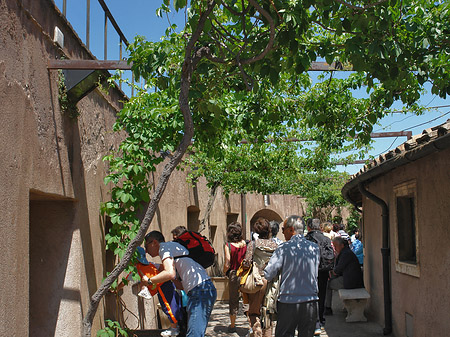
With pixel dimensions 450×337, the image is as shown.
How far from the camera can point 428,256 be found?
5.83 metres

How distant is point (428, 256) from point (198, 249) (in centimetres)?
261

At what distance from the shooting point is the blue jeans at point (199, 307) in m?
4.64

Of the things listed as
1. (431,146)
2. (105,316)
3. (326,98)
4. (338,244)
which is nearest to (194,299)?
(105,316)

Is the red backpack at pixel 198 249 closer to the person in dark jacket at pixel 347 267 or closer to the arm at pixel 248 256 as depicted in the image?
the arm at pixel 248 256

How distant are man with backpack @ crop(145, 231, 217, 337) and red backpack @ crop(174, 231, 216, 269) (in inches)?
17.8

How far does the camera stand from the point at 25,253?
410 centimetres

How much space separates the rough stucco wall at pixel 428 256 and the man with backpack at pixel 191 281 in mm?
2462

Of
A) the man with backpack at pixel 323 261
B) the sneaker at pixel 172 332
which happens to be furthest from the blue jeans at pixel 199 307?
the man with backpack at pixel 323 261

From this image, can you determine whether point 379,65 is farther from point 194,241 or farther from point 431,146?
point 194,241

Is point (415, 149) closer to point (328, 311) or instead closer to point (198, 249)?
point (198, 249)

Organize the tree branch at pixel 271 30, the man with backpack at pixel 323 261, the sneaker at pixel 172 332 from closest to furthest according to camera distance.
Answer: the tree branch at pixel 271 30 < the sneaker at pixel 172 332 < the man with backpack at pixel 323 261

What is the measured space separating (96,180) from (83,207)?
0.60 meters

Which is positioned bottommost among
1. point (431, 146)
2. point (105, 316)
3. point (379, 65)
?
point (105, 316)

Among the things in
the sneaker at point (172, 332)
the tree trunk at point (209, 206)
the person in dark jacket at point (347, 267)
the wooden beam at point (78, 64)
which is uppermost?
the wooden beam at point (78, 64)
